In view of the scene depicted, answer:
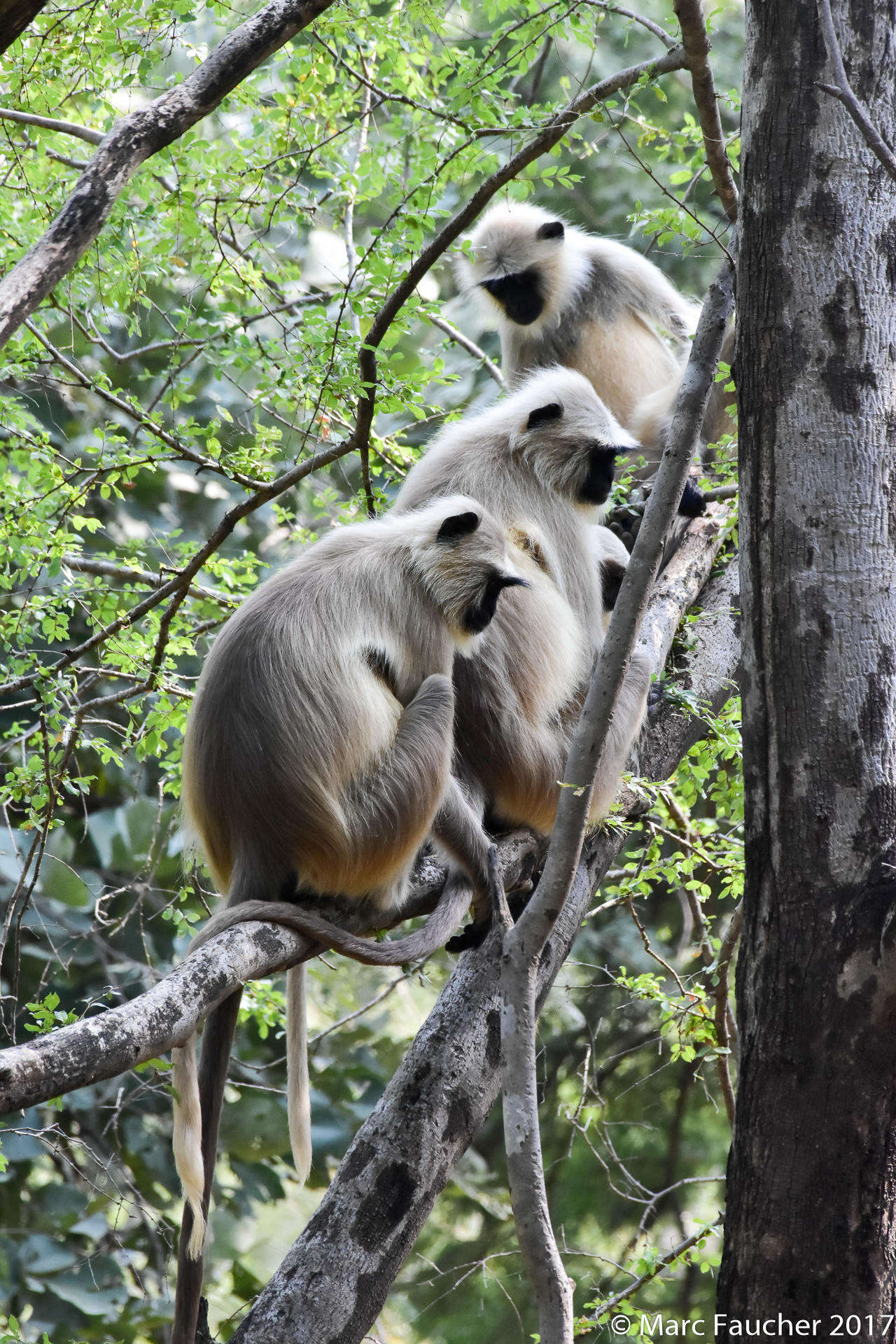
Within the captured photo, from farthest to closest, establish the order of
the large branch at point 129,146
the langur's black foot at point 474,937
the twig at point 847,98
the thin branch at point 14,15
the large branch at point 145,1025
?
the langur's black foot at point 474,937, the large branch at point 129,146, the thin branch at point 14,15, the twig at point 847,98, the large branch at point 145,1025

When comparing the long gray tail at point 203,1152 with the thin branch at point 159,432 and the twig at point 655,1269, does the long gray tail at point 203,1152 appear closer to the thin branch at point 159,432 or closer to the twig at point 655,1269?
the twig at point 655,1269

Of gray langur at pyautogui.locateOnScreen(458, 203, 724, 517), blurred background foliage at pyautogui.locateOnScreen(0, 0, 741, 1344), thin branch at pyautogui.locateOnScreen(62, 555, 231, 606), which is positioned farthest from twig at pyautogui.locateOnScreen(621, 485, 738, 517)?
thin branch at pyautogui.locateOnScreen(62, 555, 231, 606)

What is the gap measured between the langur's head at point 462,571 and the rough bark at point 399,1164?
0.75 metres

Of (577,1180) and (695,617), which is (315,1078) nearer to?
(577,1180)

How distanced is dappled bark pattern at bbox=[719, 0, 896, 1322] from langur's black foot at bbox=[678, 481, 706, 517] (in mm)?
1721

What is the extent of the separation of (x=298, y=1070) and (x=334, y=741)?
759 millimetres

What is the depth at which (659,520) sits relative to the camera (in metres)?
1.86

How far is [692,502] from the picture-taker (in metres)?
3.66

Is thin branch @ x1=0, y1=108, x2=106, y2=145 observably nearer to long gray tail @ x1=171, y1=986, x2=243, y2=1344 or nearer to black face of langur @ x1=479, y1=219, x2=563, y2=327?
black face of langur @ x1=479, y1=219, x2=563, y2=327

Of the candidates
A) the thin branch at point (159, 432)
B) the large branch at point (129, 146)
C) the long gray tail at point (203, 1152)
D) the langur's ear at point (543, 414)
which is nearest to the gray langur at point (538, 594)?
the langur's ear at point (543, 414)

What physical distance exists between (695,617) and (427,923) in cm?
171

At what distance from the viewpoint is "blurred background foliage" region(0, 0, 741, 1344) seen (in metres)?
3.45

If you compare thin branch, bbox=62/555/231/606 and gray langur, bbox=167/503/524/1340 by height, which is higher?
thin branch, bbox=62/555/231/606

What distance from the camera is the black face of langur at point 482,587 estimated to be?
2844 millimetres
